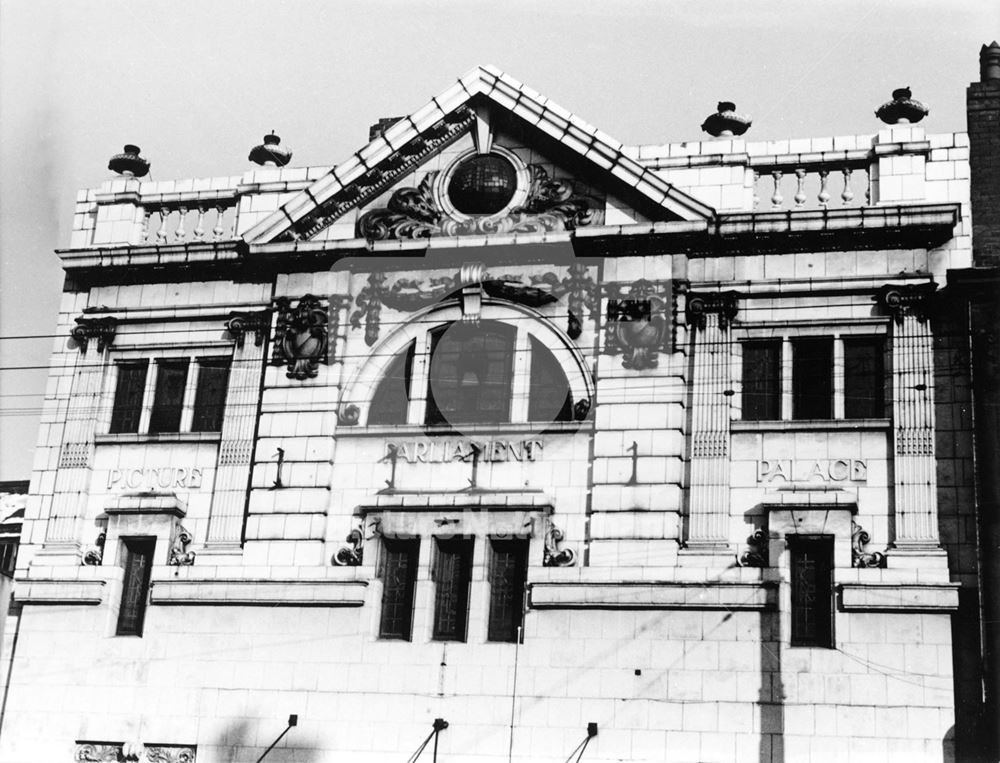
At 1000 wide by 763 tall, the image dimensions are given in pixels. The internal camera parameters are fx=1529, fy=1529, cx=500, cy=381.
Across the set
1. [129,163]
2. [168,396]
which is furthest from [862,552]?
[129,163]

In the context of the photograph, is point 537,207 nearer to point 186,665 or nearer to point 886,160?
point 886,160

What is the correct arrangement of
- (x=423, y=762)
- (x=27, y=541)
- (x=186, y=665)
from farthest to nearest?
(x=27, y=541), (x=186, y=665), (x=423, y=762)

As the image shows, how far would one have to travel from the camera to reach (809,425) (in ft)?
88.0

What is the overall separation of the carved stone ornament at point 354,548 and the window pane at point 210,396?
3.81 m

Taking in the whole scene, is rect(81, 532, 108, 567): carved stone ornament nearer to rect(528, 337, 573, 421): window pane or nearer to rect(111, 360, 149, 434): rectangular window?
rect(111, 360, 149, 434): rectangular window

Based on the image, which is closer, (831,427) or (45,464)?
(831,427)

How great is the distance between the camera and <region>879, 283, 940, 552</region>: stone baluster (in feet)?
84.9

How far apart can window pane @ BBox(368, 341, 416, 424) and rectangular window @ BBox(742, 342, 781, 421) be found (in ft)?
20.8

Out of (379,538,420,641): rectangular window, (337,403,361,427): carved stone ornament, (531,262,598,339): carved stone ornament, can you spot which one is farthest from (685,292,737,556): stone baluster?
(337,403,361,427): carved stone ornament

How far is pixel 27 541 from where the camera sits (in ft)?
98.3

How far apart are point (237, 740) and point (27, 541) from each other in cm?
622

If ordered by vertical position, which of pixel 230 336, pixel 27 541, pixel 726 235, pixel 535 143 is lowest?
pixel 27 541

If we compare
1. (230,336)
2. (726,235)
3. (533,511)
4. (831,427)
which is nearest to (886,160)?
(726,235)

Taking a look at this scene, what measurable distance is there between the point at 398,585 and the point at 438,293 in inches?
221
